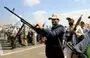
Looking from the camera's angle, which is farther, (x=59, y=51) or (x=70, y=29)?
(x=70, y=29)

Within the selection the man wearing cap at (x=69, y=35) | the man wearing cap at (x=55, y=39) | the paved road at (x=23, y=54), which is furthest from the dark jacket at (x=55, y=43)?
the paved road at (x=23, y=54)

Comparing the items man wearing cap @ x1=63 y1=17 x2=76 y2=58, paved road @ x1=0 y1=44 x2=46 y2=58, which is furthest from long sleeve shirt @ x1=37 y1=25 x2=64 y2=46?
paved road @ x1=0 y1=44 x2=46 y2=58

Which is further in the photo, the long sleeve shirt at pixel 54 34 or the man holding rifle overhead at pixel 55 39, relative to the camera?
the man holding rifle overhead at pixel 55 39

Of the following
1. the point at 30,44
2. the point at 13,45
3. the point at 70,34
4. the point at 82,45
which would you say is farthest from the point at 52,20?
the point at 30,44

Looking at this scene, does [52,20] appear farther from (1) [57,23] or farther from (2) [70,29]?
(2) [70,29]

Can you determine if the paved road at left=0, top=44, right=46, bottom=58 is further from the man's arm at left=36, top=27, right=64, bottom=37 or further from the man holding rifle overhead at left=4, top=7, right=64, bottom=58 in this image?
the man's arm at left=36, top=27, right=64, bottom=37

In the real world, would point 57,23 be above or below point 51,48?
above

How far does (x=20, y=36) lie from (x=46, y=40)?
70.9ft

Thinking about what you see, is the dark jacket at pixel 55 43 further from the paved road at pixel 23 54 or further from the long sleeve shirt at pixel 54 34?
the paved road at pixel 23 54

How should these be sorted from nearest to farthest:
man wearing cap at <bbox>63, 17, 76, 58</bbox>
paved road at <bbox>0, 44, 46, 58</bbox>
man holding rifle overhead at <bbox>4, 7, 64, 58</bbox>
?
man holding rifle overhead at <bbox>4, 7, 64, 58</bbox> < man wearing cap at <bbox>63, 17, 76, 58</bbox> < paved road at <bbox>0, 44, 46, 58</bbox>

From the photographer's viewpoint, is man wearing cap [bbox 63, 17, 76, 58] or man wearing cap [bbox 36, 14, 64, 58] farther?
man wearing cap [bbox 63, 17, 76, 58]

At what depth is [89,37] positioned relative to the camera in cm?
545

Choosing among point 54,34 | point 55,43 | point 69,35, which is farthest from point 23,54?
point 54,34

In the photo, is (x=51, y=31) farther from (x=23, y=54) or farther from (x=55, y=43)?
(x=23, y=54)
